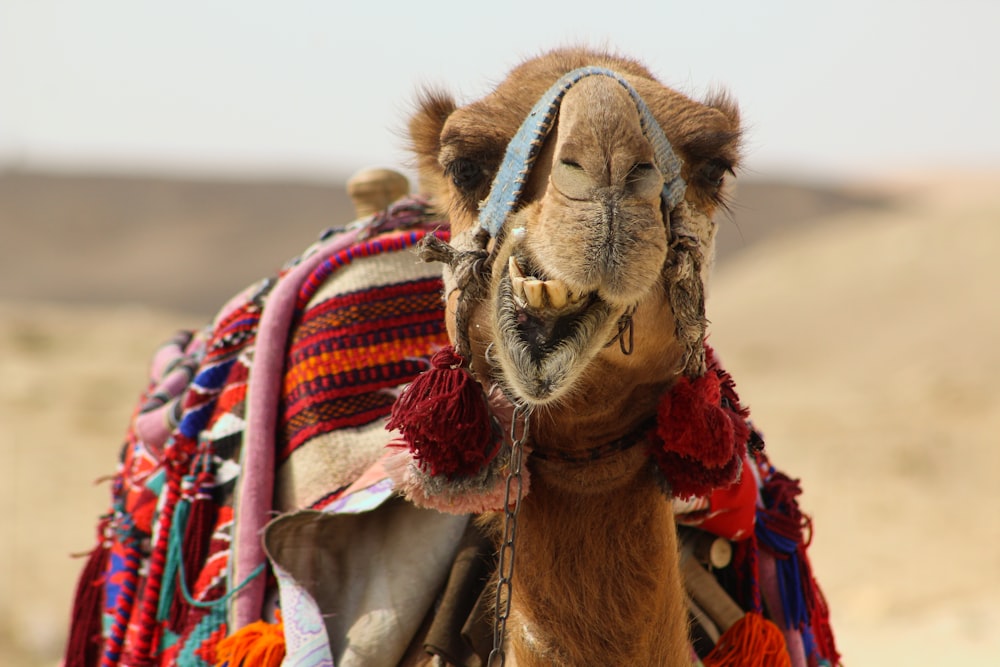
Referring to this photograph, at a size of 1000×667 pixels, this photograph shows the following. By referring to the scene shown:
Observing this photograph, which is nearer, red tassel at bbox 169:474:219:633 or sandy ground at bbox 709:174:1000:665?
red tassel at bbox 169:474:219:633

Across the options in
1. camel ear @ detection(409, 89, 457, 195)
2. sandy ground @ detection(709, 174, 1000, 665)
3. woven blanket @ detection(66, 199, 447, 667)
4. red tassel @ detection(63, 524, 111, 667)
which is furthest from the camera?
sandy ground @ detection(709, 174, 1000, 665)

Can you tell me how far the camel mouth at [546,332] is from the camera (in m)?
1.84

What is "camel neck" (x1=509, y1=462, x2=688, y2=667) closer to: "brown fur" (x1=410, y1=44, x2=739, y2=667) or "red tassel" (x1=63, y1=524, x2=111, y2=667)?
"brown fur" (x1=410, y1=44, x2=739, y2=667)

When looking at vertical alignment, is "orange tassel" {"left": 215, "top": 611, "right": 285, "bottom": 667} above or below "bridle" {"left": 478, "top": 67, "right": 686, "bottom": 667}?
below

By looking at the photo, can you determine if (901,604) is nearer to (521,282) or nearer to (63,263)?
(521,282)

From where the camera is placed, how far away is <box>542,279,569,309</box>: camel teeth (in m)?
1.82

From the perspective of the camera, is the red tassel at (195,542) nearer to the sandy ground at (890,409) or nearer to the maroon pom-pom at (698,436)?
the maroon pom-pom at (698,436)

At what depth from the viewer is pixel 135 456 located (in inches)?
150

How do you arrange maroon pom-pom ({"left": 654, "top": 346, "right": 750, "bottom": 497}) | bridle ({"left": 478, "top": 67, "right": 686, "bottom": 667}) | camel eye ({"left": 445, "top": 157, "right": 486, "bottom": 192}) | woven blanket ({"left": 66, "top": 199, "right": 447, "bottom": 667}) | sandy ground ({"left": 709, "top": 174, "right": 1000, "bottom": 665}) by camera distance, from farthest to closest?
1. sandy ground ({"left": 709, "top": 174, "right": 1000, "bottom": 665})
2. woven blanket ({"left": 66, "top": 199, "right": 447, "bottom": 667})
3. camel eye ({"left": 445, "top": 157, "right": 486, "bottom": 192})
4. maroon pom-pom ({"left": 654, "top": 346, "right": 750, "bottom": 497})
5. bridle ({"left": 478, "top": 67, "right": 686, "bottom": 667})

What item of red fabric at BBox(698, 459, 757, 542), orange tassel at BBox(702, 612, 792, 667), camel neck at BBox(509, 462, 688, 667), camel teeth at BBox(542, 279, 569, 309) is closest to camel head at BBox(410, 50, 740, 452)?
camel teeth at BBox(542, 279, 569, 309)

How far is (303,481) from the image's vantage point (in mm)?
3051

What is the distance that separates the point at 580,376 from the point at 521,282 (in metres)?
0.26

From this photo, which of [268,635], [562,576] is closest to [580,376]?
[562,576]

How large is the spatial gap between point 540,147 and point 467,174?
236 mm
